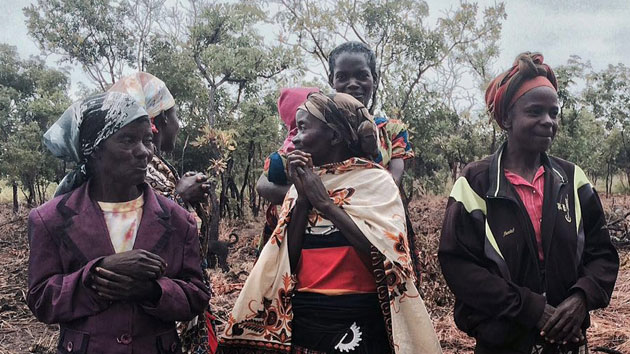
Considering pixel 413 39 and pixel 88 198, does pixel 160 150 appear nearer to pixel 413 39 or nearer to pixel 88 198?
pixel 88 198

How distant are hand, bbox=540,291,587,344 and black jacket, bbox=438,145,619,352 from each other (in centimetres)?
4

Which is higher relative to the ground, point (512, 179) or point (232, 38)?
point (232, 38)

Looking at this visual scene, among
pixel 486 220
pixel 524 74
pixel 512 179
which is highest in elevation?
pixel 524 74

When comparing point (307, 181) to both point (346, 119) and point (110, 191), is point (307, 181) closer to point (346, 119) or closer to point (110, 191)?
point (346, 119)

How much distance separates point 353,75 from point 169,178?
1.06m

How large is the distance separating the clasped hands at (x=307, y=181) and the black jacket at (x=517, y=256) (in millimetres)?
562

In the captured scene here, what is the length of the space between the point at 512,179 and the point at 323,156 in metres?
0.80

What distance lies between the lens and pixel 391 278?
1921 millimetres

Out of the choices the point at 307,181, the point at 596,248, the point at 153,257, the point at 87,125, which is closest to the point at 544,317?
the point at 596,248

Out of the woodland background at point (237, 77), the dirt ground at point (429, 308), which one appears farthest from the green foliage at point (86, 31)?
the dirt ground at point (429, 308)

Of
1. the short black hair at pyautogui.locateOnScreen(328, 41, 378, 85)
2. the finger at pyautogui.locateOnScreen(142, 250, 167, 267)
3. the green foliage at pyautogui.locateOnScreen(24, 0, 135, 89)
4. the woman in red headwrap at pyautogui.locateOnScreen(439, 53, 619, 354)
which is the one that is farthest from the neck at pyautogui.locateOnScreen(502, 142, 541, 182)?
Result: the green foliage at pyautogui.locateOnScreen(24, 0, 135, 89)

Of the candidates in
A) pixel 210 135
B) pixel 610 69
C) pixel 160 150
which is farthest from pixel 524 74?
pixel 610 69

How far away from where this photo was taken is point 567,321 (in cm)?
199

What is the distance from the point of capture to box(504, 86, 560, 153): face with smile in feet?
7.12
